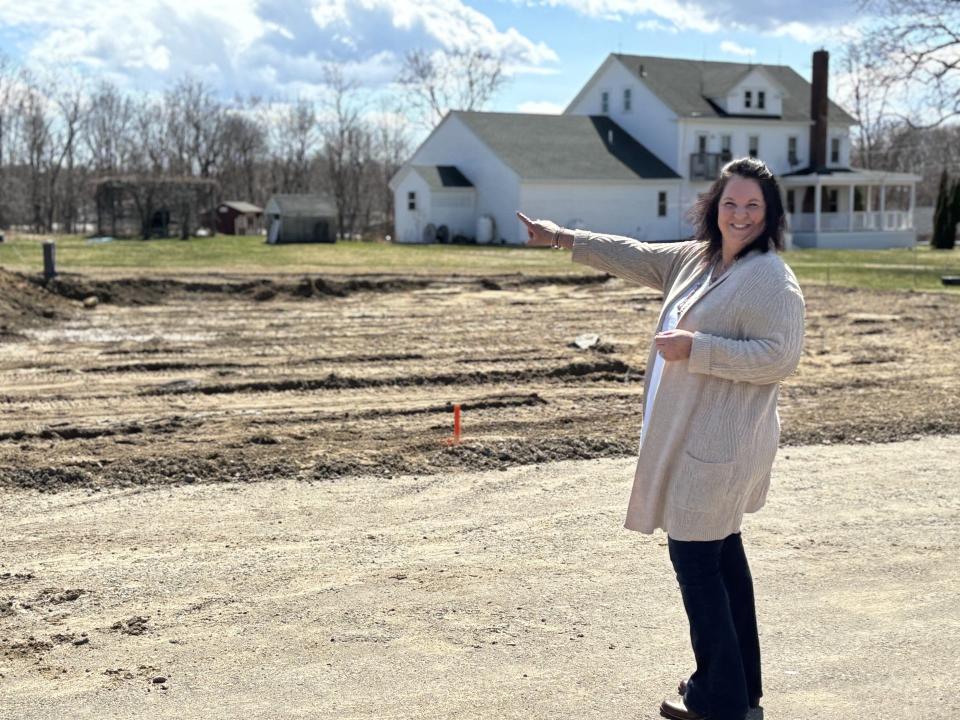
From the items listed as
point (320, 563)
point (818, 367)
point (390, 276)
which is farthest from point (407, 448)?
point (390, 276)

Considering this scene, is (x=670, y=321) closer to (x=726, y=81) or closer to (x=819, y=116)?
(x=726, y=81)

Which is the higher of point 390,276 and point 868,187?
point 868,187

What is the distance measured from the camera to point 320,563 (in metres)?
6.14

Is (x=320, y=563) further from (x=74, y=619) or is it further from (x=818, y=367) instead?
(x=818, y=367)

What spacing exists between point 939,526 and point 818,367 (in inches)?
291

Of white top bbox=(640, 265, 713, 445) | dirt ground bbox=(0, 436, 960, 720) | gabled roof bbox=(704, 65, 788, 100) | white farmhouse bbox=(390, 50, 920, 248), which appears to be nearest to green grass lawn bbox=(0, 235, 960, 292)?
white farmhouse bbox=(390, 50, 920, 248)

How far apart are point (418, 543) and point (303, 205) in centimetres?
4073

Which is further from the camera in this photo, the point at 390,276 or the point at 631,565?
the point at 390,276

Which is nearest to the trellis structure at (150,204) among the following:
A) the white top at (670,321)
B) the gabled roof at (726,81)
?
the gabled roof at (726,81)

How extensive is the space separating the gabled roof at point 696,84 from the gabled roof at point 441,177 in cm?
955

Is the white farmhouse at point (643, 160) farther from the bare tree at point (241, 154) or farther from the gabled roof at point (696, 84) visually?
the bare tree at point (241, 154)

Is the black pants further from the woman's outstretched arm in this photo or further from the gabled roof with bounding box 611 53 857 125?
the gabled roof with bounding box 611 53 857 125

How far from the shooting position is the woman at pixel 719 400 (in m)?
3.79

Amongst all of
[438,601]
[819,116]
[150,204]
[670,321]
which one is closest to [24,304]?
[438,601]
